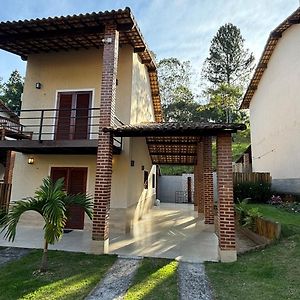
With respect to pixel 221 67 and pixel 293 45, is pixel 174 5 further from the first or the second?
pixel 221 67

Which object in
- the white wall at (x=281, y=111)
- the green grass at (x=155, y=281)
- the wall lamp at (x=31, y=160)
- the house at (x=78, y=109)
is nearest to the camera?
the green grass at (x=155, y=281)

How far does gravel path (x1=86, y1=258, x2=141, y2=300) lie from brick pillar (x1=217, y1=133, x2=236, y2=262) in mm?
2278

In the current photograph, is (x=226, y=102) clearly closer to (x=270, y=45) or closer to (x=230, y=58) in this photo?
(x=230, y=58)

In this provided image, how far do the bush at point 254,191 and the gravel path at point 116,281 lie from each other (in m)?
10.4

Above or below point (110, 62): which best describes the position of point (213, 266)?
below

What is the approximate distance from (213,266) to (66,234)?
567cm

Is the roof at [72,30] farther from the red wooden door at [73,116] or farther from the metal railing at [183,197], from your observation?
the metal railing at [183,197]

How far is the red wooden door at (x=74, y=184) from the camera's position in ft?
34.8

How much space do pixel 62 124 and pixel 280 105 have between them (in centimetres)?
1257

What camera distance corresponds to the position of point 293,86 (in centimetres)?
1399

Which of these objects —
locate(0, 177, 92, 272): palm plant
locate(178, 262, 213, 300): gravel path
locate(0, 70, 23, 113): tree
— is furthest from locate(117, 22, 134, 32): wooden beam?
locate(0, 70, 23, 113): tree

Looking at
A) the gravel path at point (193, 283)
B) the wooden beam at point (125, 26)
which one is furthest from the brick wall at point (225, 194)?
A: the wooden beam at point (125, 26)

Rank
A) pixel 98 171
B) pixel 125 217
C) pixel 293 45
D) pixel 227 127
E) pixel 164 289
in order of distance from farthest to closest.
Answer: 1. pixel 293 45
2. pixel 125 217
3. pixel 98 171
4. pixel 227 127
5. pixel 164 289

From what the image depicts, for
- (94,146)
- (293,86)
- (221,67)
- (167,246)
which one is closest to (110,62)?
(94,146)
